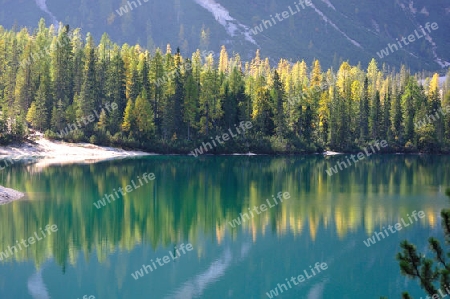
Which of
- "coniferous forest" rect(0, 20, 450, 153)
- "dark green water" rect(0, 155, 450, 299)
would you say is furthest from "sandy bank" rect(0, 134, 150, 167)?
"dark green water" rect(0, 155, 450, 299)

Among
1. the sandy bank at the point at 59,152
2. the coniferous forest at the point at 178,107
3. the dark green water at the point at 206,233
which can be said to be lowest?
the dark green water at the point at 206,233

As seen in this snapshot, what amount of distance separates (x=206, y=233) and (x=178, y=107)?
6043 cm

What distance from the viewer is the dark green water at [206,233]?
2394 cm

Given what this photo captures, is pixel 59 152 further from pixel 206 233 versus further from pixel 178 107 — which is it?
pixel 206 233

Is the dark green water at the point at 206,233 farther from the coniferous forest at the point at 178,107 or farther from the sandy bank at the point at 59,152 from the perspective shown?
the coniferous forest at the point at 178,107

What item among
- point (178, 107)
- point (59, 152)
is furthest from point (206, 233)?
point (178, 107)

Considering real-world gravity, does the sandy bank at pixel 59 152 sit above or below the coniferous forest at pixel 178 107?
below

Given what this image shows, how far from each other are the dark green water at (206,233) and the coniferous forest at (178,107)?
97.5ft

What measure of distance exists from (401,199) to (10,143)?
49.4m

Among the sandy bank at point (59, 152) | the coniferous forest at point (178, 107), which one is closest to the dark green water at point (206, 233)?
the sandy bank at point (59, 152)

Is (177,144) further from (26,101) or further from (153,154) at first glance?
(26,101)

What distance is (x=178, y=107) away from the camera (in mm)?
92438

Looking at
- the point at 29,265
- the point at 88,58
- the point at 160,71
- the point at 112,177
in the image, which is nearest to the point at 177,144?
the point at 160,71

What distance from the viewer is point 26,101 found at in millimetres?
93625
